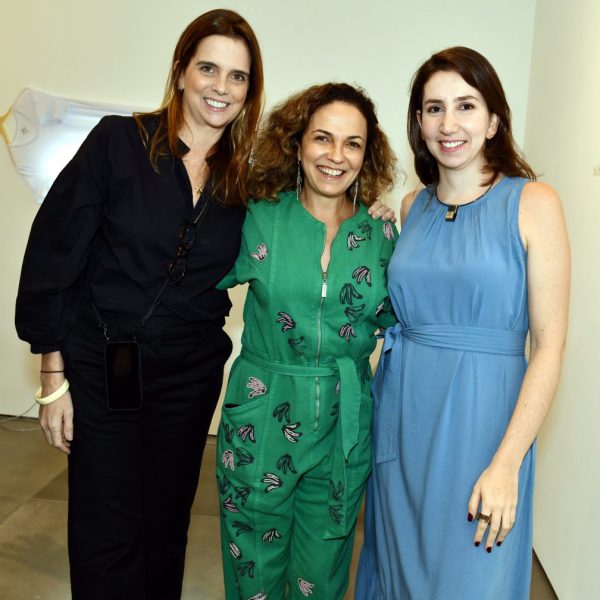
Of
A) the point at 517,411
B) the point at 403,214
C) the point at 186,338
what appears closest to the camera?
the point at 517,411

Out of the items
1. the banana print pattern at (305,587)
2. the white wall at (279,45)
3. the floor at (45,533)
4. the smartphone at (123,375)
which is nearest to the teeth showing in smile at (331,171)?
the smartphone at (123,375)

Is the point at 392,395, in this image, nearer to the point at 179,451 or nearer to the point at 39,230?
the point at 179,451

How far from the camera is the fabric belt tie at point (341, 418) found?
182 cm

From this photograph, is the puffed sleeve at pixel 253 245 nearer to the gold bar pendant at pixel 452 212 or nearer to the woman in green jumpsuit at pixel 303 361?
Result: the woman in green jumpsuit at pixel 303 361

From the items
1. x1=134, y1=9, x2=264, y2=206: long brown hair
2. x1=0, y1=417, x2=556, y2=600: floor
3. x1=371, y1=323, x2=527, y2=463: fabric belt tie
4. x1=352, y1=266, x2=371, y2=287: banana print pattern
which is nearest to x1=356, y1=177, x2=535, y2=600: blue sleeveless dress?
x1=371, y1=323, x2=527, y2=463: fabric belt tie

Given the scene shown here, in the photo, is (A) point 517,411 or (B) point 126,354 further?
(B) point 126,354

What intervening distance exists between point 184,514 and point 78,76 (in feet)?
9.83

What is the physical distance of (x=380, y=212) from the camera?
6.61 ft

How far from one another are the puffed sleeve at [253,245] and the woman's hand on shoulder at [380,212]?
11.9 inches

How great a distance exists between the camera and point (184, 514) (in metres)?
2.11

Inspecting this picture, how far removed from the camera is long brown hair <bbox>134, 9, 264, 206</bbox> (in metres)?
1.80

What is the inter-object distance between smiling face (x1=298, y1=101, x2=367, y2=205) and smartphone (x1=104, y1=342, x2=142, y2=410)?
69 centimetres

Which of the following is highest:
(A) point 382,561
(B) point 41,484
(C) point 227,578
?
(A) point 382,561

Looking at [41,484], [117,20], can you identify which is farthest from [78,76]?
[41,484]
